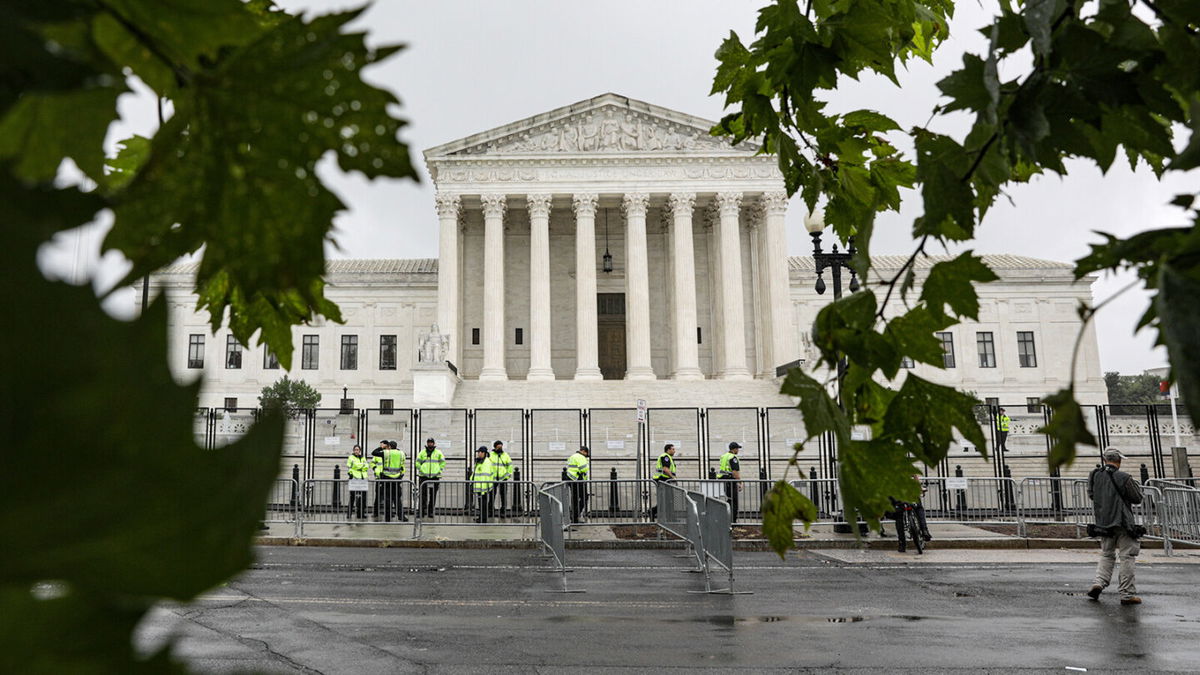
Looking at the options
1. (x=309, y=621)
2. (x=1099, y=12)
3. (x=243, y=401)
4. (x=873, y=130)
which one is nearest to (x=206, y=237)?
(x=1099, y=12)

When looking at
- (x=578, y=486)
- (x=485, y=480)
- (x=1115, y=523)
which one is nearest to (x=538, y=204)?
(x=578, y=486)

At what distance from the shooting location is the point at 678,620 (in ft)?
24.7

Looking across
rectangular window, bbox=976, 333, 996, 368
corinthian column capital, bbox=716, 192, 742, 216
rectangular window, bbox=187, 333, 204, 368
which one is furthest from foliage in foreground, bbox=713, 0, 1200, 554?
rectangular window, bbox=976, 333, 996, 368

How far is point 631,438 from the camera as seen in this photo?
26578 mm

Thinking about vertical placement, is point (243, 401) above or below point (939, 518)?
above

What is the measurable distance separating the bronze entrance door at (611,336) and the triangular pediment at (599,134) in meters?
7.33

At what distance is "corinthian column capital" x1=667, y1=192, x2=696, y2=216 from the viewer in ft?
120

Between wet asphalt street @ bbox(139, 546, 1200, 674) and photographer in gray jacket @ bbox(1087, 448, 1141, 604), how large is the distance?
9.4 inches

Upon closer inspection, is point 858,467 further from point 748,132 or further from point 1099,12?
point 748,132

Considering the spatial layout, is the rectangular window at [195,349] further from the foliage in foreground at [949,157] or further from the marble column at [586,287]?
the foliage in foreground at [949,157]

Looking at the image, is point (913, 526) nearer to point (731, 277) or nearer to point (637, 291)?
point (637, 291)

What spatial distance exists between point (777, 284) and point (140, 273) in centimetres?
3680

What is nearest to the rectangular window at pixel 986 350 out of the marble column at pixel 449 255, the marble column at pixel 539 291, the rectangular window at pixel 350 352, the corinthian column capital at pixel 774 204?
the corinthian column capital at pixel 774 204

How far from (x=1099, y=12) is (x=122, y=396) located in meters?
1.15
